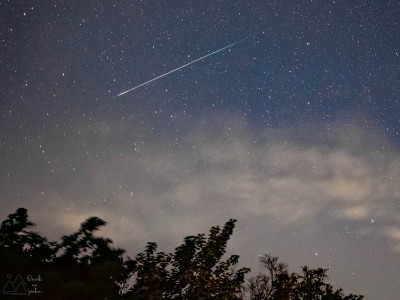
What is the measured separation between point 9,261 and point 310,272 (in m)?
20.6

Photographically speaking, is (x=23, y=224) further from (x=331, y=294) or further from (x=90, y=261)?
(x=331, y=294)

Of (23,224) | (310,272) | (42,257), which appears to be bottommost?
(42,257)

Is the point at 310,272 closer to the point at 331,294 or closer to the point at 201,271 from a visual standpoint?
the point at 331,294

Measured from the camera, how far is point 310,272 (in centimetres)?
2262

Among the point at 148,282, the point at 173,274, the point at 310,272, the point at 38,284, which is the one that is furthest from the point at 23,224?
the point at 310,272

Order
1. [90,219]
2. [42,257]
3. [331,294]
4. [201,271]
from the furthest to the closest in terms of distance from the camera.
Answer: [331,294] < [201,271] < [90,219] < [42,257]

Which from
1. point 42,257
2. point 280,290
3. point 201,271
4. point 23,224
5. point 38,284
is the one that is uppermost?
point 280,290

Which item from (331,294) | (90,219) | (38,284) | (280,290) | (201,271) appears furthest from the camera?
(331,294)

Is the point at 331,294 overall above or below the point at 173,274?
above

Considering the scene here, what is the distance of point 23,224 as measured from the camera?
6.81 m

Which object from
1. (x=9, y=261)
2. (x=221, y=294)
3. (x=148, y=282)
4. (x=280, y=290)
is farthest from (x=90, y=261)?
(x=280, y=290)

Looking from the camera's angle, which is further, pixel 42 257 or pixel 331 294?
pixel 331 294

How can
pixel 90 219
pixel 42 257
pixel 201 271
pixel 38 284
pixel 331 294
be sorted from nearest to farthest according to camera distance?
pixel 38 284, pixel 42 257, pixel 90 219, pixel 201 271, pixel 331 294

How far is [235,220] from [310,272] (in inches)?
506
